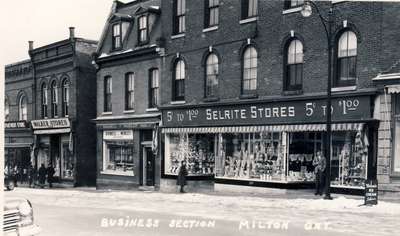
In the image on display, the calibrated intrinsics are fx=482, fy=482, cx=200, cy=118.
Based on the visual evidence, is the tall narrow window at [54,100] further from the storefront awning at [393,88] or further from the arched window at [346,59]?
the storefront awning at [393,88]

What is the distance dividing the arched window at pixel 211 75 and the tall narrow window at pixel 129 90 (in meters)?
4.92

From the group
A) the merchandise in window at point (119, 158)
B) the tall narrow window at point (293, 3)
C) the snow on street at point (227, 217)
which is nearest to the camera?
the snow on street at point (227, 217)

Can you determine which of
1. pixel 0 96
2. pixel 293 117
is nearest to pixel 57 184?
pixel 293 117

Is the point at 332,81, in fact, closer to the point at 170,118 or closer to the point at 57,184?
the point at 170,118

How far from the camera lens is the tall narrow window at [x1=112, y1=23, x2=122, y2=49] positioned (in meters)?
24.5

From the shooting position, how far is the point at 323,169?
16.2 meters

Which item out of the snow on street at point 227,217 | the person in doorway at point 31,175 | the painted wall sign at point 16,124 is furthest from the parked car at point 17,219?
the painted wall sign at point 16,124

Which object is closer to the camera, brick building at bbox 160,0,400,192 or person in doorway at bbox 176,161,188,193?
brick building at bbox 160,0,400,192

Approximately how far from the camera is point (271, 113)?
58.3 feet

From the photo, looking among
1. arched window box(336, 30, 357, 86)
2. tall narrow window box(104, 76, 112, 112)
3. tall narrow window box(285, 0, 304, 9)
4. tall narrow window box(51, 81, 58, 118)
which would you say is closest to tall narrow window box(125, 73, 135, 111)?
tall narrow window box(104, 76, 112, 112)

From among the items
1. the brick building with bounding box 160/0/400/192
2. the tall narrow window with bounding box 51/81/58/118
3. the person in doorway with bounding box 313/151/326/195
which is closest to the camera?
the brick building with bounding box 160/0/400/192

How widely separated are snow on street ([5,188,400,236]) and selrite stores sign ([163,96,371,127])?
2.71 meters

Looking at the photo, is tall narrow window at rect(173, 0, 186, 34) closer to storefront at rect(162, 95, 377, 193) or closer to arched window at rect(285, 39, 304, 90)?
storefront at rect(162, 95, 377, 193)

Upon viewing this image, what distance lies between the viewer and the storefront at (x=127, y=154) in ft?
75.2
